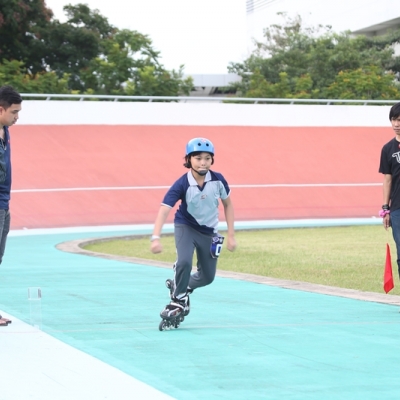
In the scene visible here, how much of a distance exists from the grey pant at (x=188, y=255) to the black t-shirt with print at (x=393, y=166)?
207cm

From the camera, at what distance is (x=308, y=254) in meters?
17.7

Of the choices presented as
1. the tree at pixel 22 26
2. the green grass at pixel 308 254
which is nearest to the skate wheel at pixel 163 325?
the green grass at pixel 308 254

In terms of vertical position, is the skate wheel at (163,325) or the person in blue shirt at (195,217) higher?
the person in blue shirt at (195,217)

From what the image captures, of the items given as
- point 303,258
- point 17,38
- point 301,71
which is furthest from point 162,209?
point 301,71

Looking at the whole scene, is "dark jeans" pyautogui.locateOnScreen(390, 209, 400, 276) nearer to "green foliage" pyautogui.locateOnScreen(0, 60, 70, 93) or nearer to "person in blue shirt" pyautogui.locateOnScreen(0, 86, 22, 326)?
"person in blue shirt" pyautogui.locateOnScreen(0, 86, 22, 326)

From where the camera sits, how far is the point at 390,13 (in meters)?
68.2

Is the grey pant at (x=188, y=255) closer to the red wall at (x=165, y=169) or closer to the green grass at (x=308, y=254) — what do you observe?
the green grass at (x=308, y=254)

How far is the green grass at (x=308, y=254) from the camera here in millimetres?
13461

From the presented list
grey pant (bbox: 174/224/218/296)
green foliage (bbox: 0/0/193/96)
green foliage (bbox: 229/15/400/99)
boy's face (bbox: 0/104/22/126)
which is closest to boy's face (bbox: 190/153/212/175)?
grey pant (bbox: 174/224/218/296)

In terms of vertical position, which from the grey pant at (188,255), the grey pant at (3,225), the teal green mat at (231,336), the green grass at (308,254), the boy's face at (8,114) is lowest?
the green grass at (308,254)

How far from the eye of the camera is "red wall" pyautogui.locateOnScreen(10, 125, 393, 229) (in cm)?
2950

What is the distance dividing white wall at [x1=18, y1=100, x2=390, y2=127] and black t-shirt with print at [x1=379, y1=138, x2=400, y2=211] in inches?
946

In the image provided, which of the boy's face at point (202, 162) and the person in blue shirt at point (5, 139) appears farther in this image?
the boy's face at point (202, 162)

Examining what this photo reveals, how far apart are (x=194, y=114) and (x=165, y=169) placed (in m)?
4.36
